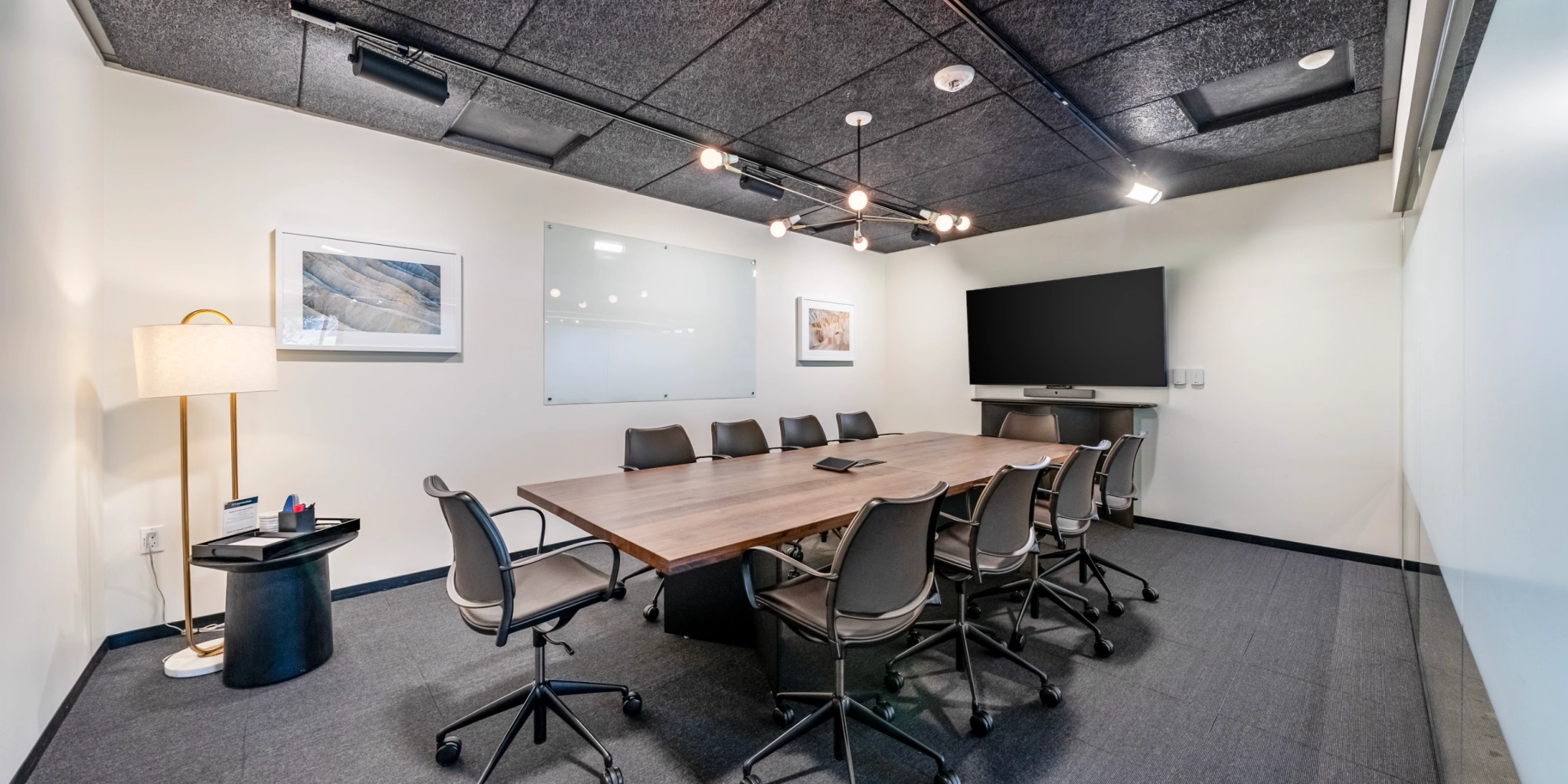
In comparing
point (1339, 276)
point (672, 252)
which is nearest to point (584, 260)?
point (672, 252)

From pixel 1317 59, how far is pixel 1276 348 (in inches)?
91.4

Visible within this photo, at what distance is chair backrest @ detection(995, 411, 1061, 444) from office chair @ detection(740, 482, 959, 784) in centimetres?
282

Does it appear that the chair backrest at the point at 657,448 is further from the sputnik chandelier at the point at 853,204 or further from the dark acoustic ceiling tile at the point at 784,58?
the dark acoustic ceiling tile at the point at 784,58

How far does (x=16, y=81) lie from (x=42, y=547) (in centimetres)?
155

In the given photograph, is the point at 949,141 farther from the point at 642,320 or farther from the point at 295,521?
the point at 295,521

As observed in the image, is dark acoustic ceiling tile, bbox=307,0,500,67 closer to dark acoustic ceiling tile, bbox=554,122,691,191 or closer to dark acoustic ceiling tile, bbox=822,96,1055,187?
dark acoustic ceiling tile, bbox=554,122,691,191

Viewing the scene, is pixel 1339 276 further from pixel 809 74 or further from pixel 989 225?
pixel 809 74

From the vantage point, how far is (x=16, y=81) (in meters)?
1.83

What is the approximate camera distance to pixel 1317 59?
2562 mm

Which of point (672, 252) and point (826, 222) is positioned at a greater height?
point (826, 222)

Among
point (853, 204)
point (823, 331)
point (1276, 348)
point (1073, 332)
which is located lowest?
point (1276, 348)

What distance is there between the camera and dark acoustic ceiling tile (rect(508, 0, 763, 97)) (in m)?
2.23

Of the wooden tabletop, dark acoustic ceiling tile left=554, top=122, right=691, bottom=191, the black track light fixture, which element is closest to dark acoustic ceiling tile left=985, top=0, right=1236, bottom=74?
the wooden tabletop

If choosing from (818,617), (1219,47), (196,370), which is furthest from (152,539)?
(1219,47)
